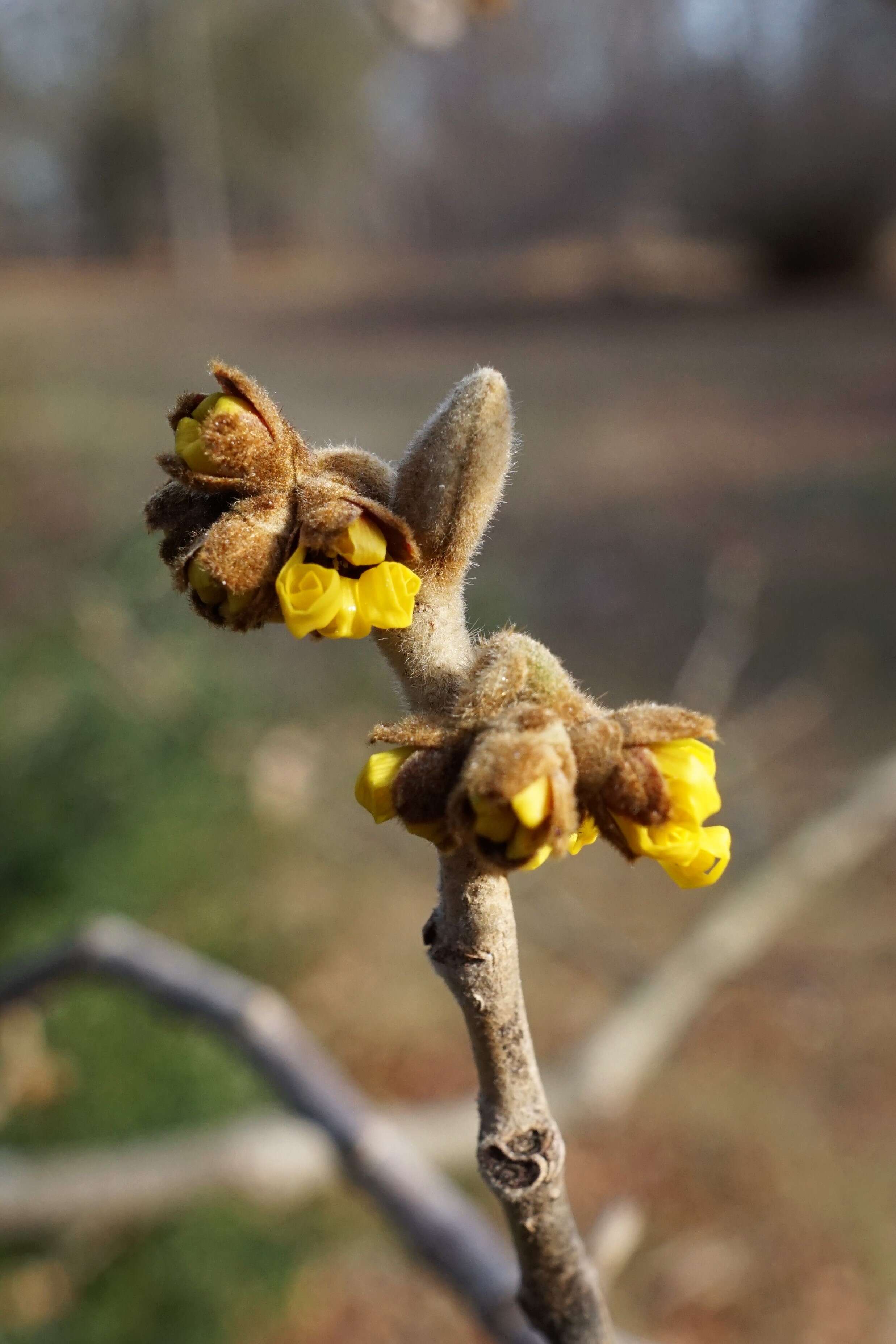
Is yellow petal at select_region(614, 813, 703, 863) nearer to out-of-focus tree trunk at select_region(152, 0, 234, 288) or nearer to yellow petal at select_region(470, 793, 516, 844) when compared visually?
yellow petal at select_region(470, 793, 516, 844)

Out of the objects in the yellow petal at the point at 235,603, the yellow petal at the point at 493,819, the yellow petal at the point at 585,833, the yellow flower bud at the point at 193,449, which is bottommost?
the yellow petal at the point at 585,833

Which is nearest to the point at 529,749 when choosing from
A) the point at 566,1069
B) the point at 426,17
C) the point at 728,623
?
the point at 426,17

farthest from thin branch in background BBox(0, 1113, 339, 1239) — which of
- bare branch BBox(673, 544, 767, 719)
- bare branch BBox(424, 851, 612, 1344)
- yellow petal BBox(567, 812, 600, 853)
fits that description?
bare branch BBox(673, 544, 767, 719)


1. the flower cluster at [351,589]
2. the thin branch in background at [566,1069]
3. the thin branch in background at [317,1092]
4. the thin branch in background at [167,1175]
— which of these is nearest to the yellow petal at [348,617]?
the flower cluster at [351,589]

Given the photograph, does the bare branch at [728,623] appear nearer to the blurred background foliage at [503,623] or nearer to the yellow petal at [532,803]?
the blurred background foliage at [503,623]

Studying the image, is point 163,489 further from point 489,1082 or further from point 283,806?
point 283,806
